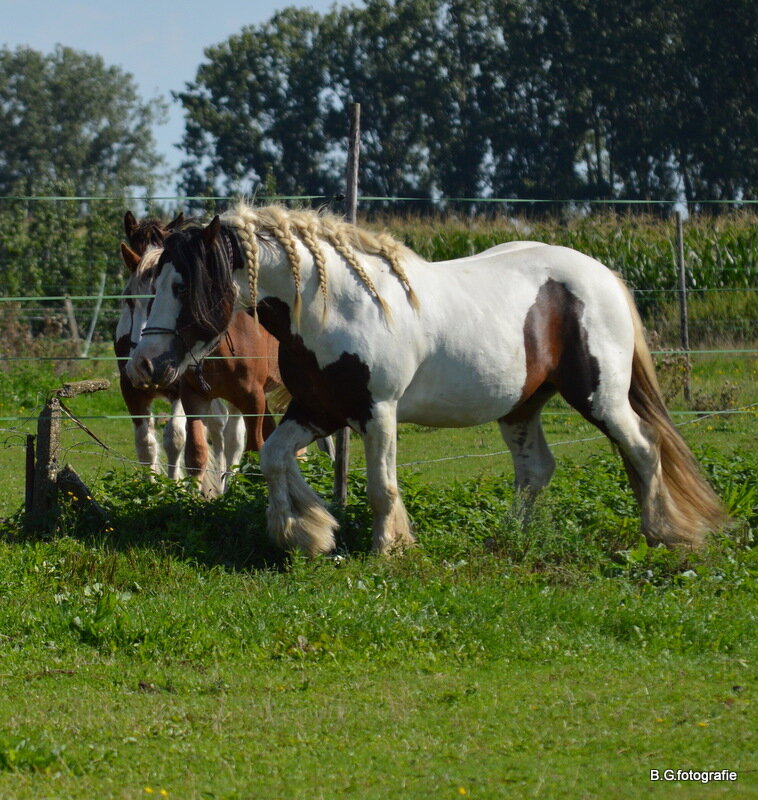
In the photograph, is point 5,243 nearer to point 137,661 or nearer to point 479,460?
point 479,460

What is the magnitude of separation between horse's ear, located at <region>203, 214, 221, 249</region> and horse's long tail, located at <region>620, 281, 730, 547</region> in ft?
8.74

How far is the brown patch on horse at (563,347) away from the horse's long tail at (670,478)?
0.45 m

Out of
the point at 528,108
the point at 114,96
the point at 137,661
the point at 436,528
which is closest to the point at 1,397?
the point at 436,528

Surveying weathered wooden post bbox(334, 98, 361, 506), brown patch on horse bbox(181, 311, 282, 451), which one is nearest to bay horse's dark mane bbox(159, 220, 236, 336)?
weathered wooden post bbox(334, 98, 361, 506)

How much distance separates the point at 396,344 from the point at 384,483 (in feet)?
2.62

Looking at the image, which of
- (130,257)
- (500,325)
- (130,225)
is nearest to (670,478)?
(500,325)

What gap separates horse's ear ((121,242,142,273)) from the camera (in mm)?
8312

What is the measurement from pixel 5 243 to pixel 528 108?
23996 millimetres

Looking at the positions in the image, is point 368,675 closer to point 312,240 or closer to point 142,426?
point 312,240

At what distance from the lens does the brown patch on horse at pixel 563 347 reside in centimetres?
709

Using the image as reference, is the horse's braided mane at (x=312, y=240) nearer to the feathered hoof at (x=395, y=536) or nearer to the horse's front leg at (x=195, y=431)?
the feathered hoof at (x=395, y=536)

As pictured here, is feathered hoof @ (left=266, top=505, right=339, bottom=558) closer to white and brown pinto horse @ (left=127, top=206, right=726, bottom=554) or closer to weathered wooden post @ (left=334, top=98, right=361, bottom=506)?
white and brown pinto horse @ (left=127, top=206, right=726, bottom=554)

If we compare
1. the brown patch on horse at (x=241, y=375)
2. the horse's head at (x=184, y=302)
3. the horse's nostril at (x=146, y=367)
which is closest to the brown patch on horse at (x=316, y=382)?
the horse's head at (x=184, y=302)

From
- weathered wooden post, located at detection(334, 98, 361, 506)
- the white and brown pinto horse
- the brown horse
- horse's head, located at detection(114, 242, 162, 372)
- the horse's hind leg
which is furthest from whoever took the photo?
the brown horse
